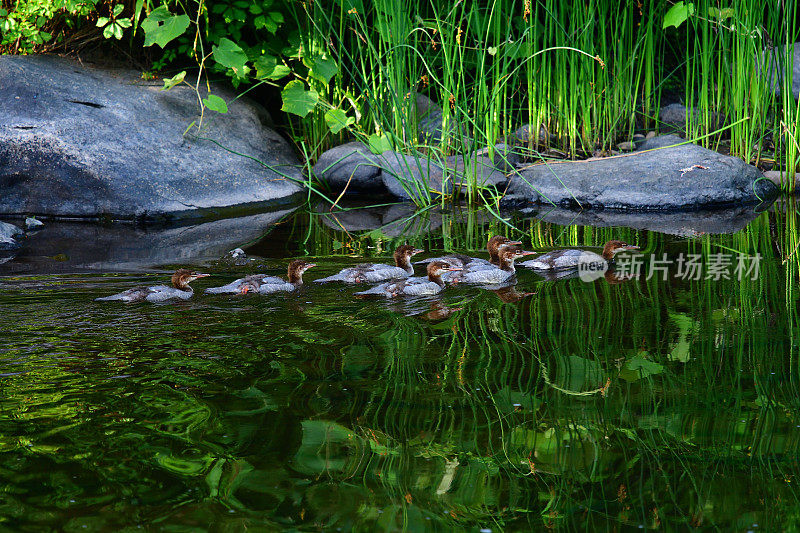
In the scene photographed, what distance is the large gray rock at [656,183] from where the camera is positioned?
9.41 m

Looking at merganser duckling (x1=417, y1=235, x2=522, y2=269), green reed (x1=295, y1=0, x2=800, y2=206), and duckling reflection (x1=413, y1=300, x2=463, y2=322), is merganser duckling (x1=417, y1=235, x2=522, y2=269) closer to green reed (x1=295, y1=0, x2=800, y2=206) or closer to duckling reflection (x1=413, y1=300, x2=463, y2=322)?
duckling reflection (x1=413, y1=300, x2=463, y2=322)

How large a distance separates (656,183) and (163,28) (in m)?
5.72

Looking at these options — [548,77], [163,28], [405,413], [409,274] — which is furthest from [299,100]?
[405,413]

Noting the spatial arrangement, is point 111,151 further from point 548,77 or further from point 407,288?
point 407,288

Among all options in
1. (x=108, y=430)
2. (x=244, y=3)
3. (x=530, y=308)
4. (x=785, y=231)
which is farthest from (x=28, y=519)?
(x=244, y=3)

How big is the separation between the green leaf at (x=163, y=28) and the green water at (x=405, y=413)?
4455 millimetres

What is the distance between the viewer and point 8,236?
802 centimetres

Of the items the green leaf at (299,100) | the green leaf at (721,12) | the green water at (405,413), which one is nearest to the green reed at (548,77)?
the green leaf at (721,12)

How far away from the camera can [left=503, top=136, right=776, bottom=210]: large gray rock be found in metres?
9.41

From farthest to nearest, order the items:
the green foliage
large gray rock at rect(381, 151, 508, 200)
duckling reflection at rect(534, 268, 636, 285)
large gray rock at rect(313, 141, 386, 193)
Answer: large gray rock at rect(313, 141, 386, 193) → the green foliage → large gray rock at rect(381, 151, 508, 200) → duckling reflection at rect(534, 268, 636, 285)

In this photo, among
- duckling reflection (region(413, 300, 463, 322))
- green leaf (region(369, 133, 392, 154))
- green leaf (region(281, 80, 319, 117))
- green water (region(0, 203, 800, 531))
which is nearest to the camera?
green water (region(0, 203, 800, 531))

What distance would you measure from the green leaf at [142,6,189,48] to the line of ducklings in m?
3.82

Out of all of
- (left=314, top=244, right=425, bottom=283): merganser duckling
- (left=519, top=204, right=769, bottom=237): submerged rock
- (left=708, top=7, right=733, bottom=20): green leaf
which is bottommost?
(left=519, top=204, right=769, bottom=237): submerged rock

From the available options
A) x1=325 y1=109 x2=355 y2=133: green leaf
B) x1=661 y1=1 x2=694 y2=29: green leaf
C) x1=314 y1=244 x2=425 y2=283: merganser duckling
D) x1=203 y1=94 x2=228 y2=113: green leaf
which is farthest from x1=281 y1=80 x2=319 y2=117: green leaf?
x1=661 y1=1 x2=694 y2=29: green leaf
